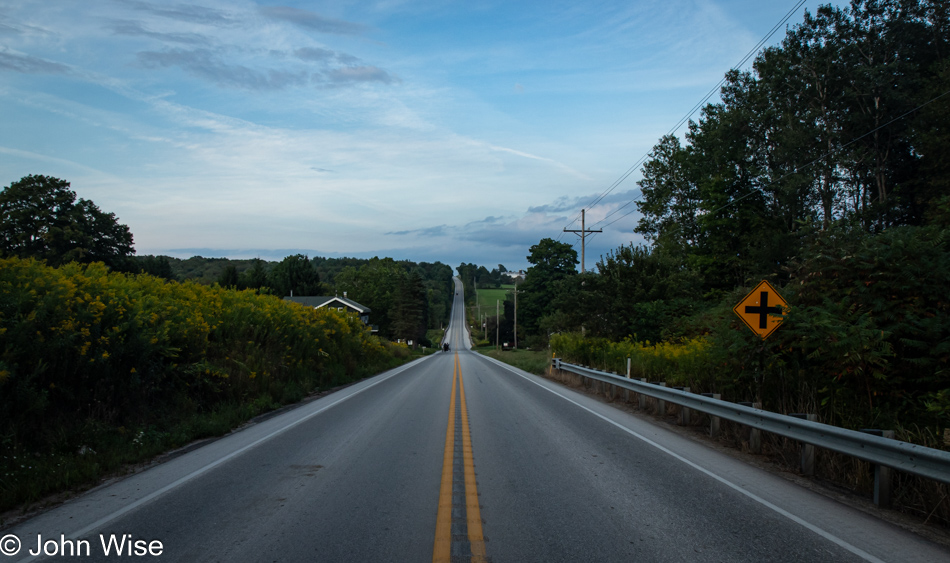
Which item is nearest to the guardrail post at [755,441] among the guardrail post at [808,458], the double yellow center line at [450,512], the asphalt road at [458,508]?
the asphalt road at [458,508]

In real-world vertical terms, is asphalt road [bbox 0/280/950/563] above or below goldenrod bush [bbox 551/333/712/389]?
below

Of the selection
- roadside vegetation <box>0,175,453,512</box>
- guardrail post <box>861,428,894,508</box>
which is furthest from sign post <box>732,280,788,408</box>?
roadside vegetation <box>0,175,453,512</box>

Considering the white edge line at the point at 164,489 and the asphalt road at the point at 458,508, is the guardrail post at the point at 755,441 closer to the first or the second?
the asphalt road at the point at 458,508

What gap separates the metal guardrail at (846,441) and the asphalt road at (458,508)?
68 centimetres

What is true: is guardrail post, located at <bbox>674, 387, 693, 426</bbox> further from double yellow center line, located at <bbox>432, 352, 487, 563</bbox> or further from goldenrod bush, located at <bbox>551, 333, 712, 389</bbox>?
double yellow center line, located at <bbox>432, 352, 487, 563</bbox>

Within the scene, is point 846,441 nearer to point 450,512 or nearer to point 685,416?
point 450,512

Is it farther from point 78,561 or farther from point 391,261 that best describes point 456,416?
point 391,261

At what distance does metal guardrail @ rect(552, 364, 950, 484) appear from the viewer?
555cm

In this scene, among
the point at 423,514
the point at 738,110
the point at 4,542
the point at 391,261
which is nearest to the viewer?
the point at 4,542

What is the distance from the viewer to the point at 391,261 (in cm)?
16950

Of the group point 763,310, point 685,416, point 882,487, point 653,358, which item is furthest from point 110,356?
point 653,358

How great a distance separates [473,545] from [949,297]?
795 cm

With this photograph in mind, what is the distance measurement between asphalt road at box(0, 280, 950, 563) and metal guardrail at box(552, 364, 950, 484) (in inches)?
26.9

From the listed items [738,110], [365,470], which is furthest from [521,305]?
[365,470]
